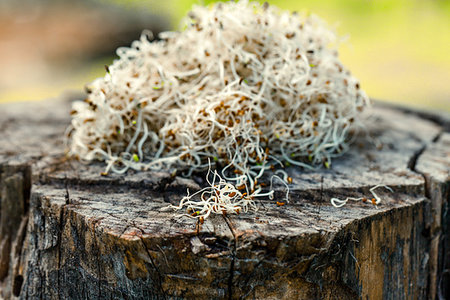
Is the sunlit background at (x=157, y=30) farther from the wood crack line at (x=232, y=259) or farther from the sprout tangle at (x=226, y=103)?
the wood crack line at (x=232, y=259)

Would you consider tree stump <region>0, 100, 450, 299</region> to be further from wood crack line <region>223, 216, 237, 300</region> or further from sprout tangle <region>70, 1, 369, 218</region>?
sprout tangle <region>70, 1, 369, 218</region>

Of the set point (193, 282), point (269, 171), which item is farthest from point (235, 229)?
point (269, 171)

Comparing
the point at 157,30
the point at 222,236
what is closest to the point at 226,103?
the point at 222,236

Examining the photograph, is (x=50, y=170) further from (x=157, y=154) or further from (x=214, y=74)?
(x=214, y=74)

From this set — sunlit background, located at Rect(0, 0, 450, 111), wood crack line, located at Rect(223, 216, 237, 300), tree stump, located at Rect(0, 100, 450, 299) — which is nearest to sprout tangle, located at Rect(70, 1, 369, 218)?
tree stump, located at Rect(0, 100, 450, 299)

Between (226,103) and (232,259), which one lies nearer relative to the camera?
(232,259)

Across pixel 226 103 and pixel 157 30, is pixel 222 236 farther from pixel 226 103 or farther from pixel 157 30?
pixel 157 30
